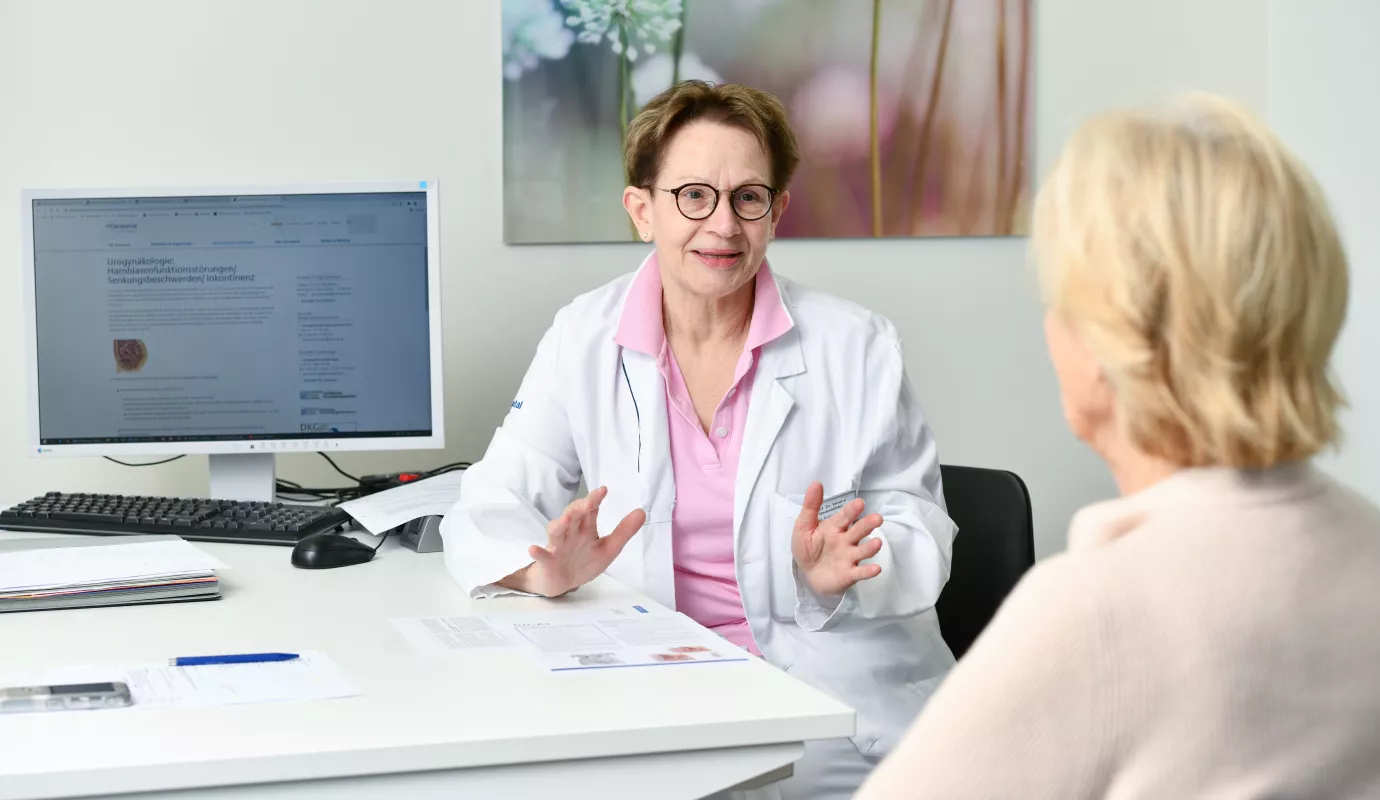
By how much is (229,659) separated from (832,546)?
73 centimetres

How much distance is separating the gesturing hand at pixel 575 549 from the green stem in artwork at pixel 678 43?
1.22 metres

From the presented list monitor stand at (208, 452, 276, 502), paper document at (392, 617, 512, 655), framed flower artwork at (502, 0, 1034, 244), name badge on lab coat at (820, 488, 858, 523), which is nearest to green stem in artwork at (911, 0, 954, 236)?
framed flower artwork at (502, 0, 1034, 244)

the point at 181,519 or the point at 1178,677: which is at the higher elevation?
the point at 1178,677

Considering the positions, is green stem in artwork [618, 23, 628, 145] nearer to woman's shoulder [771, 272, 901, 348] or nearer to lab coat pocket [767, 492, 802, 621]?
woman's shoulder [771, 272, 901, 348]

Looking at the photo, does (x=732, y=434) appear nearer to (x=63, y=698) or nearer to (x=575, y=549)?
(x=575, y=549)

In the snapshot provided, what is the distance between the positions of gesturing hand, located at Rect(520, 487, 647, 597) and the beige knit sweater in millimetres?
830

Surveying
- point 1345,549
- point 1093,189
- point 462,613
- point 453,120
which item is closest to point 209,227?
point 453,120

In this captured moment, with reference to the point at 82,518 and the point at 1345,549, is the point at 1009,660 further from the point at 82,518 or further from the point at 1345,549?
the point at 82,518

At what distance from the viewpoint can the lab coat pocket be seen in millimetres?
1732

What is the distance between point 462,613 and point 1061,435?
165 cm

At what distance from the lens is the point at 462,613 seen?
1.47m

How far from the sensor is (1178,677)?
0.65 m

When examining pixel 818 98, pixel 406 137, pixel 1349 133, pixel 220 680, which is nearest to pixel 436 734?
pixel 220 680

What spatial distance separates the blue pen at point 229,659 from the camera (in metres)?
1.24
